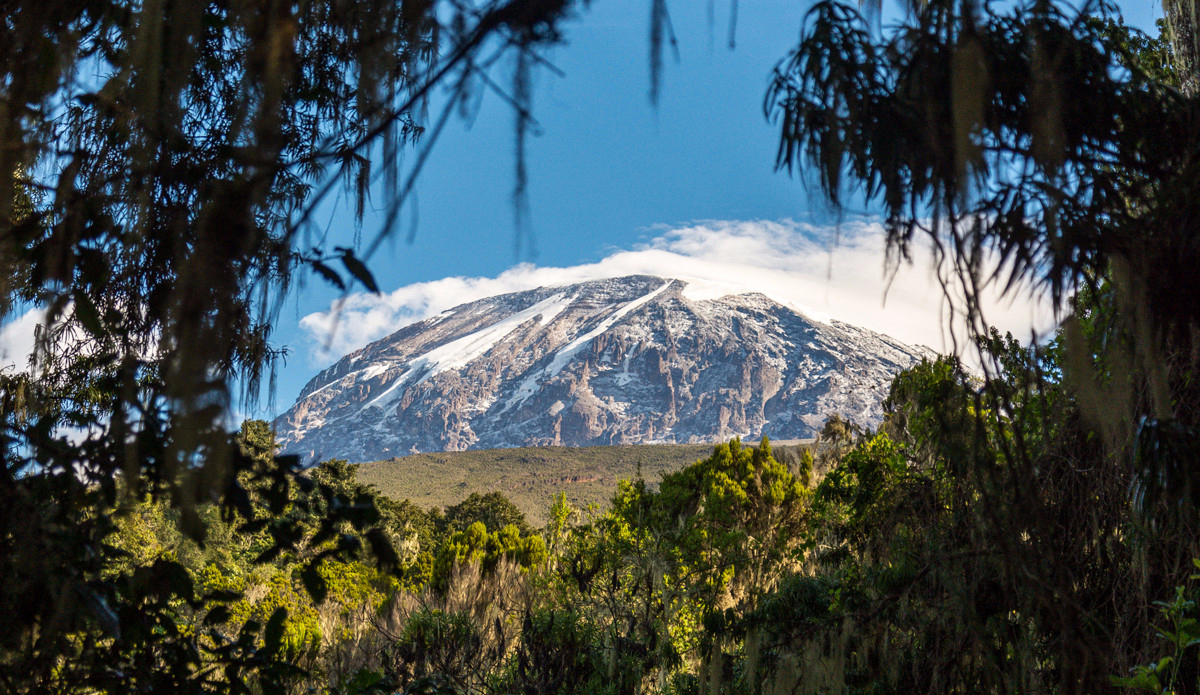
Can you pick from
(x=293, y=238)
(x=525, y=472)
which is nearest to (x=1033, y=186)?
(x=293, y=238)

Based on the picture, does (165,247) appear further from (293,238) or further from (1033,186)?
(1033,186)

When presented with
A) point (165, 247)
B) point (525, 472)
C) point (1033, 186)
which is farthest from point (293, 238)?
point (525, 472)

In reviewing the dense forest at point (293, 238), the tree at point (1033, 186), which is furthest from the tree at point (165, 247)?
the tree at point (1033, 186)

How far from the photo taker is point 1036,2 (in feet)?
4.84

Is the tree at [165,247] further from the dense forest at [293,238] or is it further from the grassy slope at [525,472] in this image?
the grassy slope at [525,472]

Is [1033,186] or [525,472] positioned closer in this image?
[1033,186]

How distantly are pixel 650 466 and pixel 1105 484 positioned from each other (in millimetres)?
70424

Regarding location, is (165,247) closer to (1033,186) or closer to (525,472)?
(1033,186)

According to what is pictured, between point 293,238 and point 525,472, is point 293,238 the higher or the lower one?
the higher one

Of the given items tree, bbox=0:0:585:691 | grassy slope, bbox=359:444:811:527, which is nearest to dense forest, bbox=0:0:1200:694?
tree, bbox=0:0:585:691

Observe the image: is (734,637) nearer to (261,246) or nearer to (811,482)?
(261,246)

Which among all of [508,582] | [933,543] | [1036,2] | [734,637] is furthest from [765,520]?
[1036,2]

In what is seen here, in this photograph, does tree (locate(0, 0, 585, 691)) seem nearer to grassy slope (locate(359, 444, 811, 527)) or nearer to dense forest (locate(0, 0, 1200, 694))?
dense forest (locate(0, 0, 1200, 694))

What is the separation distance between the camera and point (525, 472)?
274 feet
